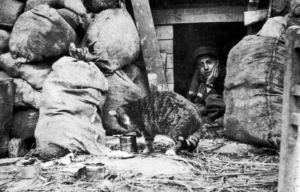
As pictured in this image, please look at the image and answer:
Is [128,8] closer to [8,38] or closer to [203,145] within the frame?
[8,38]

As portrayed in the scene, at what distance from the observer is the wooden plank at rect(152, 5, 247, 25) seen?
612 centimetres

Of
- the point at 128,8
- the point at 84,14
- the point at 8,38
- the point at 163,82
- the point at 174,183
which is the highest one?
the point at 128,8

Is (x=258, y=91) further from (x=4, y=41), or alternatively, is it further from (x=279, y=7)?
(x=4, y=41)

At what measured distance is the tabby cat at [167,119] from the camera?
158 inches

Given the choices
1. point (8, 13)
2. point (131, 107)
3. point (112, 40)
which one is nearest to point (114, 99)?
point (131, 107)

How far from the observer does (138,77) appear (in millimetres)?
5816

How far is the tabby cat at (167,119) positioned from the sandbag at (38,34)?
1349 mm

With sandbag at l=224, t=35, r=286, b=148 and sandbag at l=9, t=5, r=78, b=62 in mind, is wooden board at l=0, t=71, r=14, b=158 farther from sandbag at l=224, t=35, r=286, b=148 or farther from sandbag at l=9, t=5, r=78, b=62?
sandbag at l=224, t=35, r=286, b=148

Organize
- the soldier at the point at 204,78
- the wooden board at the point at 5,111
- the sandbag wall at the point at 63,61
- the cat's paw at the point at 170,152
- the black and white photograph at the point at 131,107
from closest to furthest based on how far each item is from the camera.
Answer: the black and white photograph at the point at 131,107 → the cat's paw at the point at 170,152 → the sandbag wall at the point at 63,61 → the wooden board at the point at 5,111 → the soldier at the point at 204,78

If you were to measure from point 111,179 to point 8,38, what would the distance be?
117 inches

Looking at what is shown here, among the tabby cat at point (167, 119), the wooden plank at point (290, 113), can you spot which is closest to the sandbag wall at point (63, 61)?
the tabby cat at point (167, 119)

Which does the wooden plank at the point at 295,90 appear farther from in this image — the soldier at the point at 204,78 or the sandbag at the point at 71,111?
the soldier at the point at 204,78

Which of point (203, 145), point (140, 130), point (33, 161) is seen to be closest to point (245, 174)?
point (203, 145)

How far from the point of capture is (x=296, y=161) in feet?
6.86
